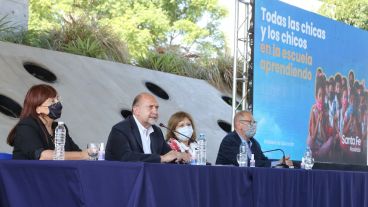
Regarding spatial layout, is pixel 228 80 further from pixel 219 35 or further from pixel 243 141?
pixel 219 35

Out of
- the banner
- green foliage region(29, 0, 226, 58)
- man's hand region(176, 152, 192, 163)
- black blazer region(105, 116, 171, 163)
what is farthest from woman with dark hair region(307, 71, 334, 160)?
green foliage region(29, 0, 226, 58)

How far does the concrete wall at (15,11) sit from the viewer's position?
9.67 m

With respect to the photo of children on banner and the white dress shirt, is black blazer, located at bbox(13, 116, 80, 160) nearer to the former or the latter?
the white dress shirt

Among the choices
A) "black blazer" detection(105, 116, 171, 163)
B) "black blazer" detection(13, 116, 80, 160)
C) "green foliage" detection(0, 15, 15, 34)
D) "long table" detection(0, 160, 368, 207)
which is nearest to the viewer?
"long table" detection(0, 160, 368, 207)

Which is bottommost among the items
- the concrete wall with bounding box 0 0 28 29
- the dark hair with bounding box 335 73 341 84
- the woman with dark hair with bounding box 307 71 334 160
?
the woman with dark hair with bounding box 307 71 334 160

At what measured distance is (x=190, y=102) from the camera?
10.2 m

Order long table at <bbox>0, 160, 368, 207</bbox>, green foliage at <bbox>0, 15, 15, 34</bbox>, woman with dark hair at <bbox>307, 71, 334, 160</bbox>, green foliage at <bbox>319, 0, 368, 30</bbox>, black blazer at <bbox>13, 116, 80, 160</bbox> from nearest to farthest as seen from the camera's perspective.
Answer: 1. long table at <bbox>0, 160, 368, 207</bbox>
2. black blazer at <bbox>13, 116, 80, 160</bbox>
3. woman with dark hair at <bbox>307, 71, 334, 160</bbox>
4. green foliage at <bbox>0, 15, 15, 34</bbox>
5. green foliage at <bbox>319, 0, 368, 30</bbox>

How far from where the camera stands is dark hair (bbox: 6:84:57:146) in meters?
3.97

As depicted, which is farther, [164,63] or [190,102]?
[164,63]

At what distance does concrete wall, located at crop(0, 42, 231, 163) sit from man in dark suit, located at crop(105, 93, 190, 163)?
8.50ft

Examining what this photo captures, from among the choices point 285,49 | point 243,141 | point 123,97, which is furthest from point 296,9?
point 243,141

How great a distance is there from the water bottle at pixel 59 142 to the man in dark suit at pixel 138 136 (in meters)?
0.43

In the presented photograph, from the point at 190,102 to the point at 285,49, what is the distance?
8.20ft

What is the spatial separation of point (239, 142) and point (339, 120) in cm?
375
